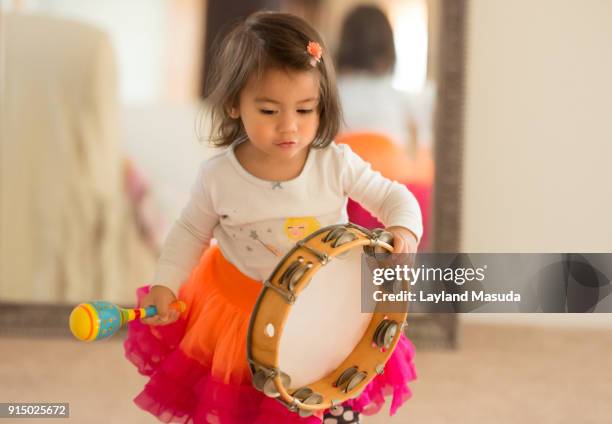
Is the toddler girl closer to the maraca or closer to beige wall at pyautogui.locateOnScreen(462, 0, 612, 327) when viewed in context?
the maraca

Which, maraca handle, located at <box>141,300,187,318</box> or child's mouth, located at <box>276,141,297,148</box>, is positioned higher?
child's mouth, located at <box>276,141,297,148</box>

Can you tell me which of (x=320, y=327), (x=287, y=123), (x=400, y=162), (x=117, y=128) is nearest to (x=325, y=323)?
(x=320, y=327)

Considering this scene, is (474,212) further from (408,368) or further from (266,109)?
(266,109)

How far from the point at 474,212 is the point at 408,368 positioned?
3.22ft

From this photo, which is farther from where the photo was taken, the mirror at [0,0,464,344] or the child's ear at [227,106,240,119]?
the mirror at [0,0,464,344]

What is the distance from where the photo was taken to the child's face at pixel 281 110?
3.22 ft

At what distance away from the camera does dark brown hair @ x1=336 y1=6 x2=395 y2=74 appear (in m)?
1.94

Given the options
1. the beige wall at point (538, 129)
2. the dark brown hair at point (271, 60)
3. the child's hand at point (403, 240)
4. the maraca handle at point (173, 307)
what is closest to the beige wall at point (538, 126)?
the beige wall at point (538, 129)

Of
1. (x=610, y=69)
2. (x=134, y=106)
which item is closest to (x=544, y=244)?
(x=610, y=69)

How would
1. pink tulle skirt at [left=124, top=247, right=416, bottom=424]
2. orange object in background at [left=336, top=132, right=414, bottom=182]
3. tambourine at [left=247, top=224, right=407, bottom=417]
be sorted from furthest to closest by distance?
orange object in background at [left=336, top=132, right=414, bottom=182]
pink tulle skirt at [left=124, top=247, right=416, bottom=424]
tambourine at [left=247, top=224, right=407, bottom=417]

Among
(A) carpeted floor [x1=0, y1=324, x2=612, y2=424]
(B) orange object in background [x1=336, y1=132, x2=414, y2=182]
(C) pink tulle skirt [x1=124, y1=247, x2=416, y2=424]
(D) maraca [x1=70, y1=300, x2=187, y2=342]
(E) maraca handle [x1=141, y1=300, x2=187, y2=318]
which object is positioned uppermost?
(B) orange object in background [x1=336, y1=132, x2=414, y2=182]

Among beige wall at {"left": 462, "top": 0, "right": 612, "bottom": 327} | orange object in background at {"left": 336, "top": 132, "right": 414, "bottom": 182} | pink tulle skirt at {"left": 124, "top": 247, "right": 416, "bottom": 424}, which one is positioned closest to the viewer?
pink tulle skirt at {"left": 124, "top": 247, "right": 416, "bottom": 424}

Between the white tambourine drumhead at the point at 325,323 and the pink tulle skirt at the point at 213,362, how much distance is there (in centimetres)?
6

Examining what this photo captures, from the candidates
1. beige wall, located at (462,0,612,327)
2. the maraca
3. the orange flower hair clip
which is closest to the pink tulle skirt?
the maraca
